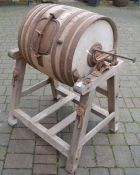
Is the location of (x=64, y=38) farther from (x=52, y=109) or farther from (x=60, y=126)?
(x=52, y=109)

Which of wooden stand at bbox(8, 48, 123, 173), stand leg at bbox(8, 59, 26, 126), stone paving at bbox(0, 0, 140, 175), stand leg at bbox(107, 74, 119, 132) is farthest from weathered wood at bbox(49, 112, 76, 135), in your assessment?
stand leg at bbox(8, 59, 26, 126)

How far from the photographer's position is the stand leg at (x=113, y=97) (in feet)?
9.21

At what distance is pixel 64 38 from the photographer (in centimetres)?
229

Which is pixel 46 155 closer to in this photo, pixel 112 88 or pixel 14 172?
pixel 14 172

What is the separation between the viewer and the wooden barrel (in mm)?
2264

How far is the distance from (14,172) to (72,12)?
1.48m

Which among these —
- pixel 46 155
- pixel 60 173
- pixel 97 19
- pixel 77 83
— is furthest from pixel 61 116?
pixel 97 19

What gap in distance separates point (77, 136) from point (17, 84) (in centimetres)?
89

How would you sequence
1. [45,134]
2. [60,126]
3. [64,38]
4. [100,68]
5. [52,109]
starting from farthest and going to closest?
[52,109] → [60,126] → [45,134] → [100,68] → [64,38]

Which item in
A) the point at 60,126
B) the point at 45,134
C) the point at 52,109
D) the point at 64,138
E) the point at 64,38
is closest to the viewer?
the point at 64,38

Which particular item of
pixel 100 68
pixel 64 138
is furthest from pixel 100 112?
pixel 100 68

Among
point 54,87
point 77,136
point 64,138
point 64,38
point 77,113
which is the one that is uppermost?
point 64,38

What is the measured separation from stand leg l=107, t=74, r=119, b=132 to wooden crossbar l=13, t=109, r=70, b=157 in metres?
0.62

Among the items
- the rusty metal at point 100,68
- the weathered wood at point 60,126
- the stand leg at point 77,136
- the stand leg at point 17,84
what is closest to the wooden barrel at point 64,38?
the rusty metal at point 100,68
